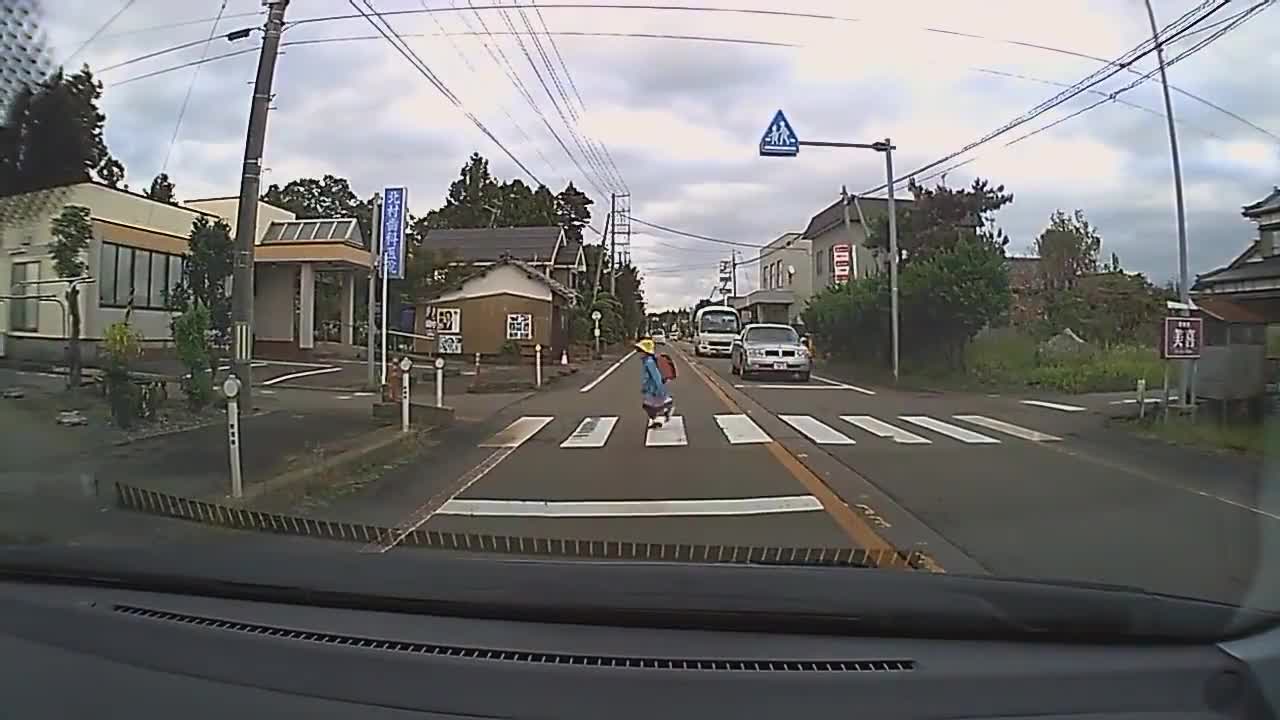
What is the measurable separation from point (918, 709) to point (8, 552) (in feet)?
11.6

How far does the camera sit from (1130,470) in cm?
1115

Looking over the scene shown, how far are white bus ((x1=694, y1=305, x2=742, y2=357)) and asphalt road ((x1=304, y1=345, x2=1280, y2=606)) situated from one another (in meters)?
34.2

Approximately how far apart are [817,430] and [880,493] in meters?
5.94

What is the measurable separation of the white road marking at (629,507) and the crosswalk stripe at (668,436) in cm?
437

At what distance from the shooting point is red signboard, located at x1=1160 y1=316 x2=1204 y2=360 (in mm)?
14398

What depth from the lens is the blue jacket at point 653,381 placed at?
49.9 ft

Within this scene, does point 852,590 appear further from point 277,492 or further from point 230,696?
point 277,492

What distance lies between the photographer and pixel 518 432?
15195 millimetres

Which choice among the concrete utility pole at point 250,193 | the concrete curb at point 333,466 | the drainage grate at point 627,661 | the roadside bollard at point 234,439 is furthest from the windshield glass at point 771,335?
the drainage grate at point 627,661

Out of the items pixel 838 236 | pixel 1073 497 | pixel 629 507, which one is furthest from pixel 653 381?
pixel 838 236

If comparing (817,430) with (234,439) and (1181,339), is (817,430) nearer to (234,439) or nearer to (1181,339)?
(1181,339)

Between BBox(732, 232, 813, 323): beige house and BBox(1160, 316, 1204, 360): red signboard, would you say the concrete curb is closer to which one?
BBox(1160, 316, 1204, 360): red signboard

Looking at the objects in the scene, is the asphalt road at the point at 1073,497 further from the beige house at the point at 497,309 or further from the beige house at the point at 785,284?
the beige house at the point at 785,284

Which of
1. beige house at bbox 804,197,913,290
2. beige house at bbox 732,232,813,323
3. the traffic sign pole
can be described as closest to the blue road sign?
the traffic sign pole
